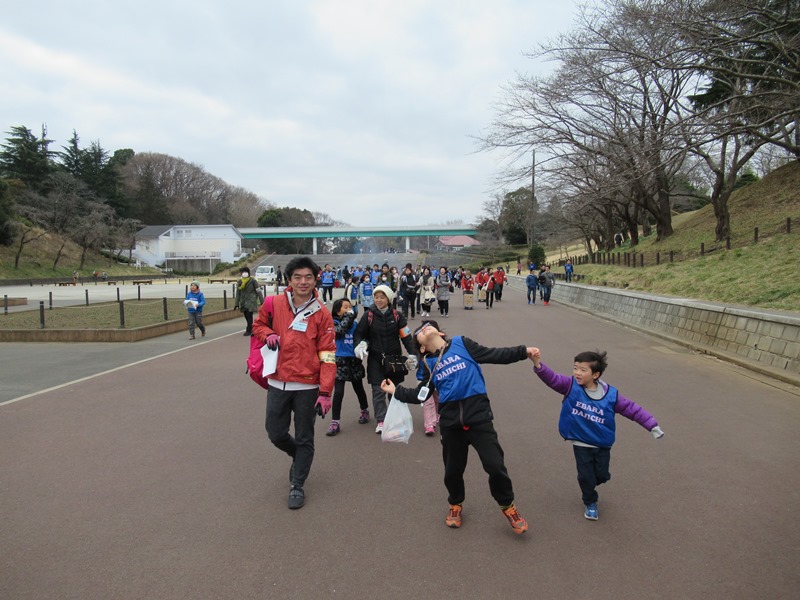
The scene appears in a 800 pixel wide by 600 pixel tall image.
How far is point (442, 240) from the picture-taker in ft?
476

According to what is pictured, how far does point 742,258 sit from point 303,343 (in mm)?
19454

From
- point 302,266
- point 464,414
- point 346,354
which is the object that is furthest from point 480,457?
point 346,354

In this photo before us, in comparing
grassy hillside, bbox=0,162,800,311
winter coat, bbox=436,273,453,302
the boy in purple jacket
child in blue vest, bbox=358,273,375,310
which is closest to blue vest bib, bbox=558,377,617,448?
the boy in purple jacket

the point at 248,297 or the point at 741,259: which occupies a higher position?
the point at 741,259

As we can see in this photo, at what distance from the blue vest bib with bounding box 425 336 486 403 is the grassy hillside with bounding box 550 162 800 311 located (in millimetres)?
10818

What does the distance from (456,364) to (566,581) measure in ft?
4.51

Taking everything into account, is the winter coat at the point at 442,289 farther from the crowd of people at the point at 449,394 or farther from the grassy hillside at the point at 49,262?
the grassy hillside at the point at 49,262

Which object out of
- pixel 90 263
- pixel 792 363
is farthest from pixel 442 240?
pixel 792 363

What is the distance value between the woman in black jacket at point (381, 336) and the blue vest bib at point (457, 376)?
86.3 inches

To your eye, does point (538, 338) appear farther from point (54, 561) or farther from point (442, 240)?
point (442, 240)

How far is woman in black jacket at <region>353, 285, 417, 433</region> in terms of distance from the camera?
5.95 meters

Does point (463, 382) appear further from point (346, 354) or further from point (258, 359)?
point (346, 354)

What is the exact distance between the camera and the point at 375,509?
12.8 ft

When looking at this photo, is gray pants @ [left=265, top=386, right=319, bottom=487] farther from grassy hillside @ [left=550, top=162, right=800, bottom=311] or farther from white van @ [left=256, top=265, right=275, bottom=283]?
white van @ [left=256, top=265, right=275, bottom=283]
